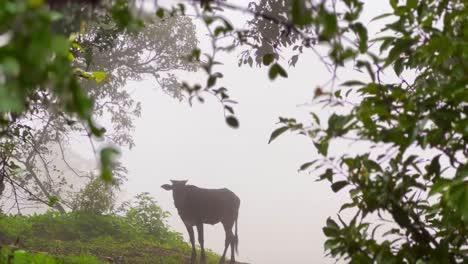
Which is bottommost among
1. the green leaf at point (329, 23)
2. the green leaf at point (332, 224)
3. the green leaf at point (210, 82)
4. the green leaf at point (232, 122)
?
the green leaf at point (332, 224)

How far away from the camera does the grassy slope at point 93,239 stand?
8.49 meters

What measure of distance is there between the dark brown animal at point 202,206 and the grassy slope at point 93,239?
0.83 meters

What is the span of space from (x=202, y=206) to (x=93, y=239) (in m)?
2.70

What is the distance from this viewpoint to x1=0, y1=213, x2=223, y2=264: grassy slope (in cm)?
849

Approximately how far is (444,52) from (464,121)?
0.31 m

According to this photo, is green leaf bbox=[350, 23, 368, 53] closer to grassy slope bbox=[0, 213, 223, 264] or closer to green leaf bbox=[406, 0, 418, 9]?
green leaf bbox=[406, 0, 418, 9]

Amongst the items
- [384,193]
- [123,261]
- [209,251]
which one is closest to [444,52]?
[384,193]

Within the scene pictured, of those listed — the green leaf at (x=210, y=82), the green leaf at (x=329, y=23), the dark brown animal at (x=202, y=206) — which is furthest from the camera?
the dark brown animal at (x=202, y=206)

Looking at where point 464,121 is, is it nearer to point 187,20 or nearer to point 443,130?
point 443,130

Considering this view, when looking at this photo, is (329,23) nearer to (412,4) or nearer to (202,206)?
(412,4)

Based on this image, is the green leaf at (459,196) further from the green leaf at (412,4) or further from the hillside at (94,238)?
the hillside at (94,238)

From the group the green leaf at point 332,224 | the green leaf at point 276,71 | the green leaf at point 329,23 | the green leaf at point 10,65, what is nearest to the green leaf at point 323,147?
the green leaf at point 332,224

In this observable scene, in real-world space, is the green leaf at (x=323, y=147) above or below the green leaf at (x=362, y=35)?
below

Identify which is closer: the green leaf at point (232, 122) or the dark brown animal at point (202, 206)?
the green leaf at point (232, 122)
